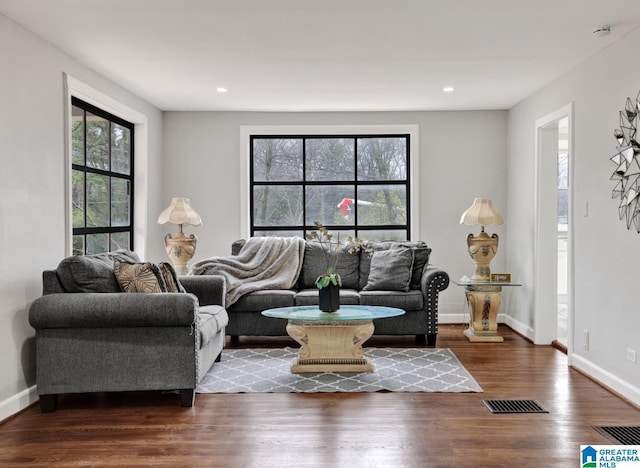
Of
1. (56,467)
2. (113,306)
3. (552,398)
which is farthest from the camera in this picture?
(552,398)

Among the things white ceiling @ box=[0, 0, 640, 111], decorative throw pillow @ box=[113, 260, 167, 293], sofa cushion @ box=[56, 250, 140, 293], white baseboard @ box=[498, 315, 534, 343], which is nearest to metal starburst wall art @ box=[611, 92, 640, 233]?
white ceiling @ box=[0, 0, 640, 111]

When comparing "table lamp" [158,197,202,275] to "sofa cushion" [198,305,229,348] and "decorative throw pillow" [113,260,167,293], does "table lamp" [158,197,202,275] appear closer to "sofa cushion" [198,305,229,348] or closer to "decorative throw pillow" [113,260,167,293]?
"sofa cushion" [198,305,229,348]

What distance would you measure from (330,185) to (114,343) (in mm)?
3792

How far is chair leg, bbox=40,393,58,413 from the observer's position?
365cm

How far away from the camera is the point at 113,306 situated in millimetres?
3582

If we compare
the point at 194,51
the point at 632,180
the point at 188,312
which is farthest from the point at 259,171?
the point at 632,180

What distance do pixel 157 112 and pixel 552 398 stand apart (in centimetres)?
487

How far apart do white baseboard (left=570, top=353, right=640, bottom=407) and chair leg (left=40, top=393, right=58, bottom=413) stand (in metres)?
3.56

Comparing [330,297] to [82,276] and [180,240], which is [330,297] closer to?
[82,276]

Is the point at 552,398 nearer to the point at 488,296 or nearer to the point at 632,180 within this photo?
the point at 632,180

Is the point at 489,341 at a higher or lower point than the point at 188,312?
lower

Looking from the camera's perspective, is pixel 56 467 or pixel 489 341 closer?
pixel 56 467

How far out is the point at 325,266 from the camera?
6285mm

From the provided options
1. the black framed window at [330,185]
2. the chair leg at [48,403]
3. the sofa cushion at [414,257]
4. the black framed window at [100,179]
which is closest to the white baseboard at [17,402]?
the chair leg at [48,403]
